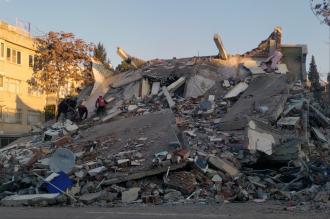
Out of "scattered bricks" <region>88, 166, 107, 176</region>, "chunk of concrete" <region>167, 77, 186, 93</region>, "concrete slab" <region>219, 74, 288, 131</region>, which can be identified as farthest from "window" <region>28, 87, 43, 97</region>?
"scattered bricks" <region>88, 166, 107, 176</region>

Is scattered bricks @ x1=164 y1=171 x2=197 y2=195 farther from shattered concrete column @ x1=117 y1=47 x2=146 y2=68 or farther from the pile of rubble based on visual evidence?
shattered concrete column @ x1=117 y1=47 x2=146 y2=68

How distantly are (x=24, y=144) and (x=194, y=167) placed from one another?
36.8 ft

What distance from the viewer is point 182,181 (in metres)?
14.4

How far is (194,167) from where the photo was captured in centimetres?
1511

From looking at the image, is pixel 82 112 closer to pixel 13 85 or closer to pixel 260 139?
pixel 260 139

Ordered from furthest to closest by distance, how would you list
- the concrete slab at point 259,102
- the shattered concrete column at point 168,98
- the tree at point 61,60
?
1. the tree at point 61,60
2. the shattered concrete column at point 168,98
3. the concrete slab at point 259,102

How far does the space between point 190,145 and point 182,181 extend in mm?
2934

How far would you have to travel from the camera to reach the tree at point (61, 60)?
39969mm

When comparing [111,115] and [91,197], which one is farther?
[111,115]

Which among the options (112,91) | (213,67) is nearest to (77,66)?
(112,91)

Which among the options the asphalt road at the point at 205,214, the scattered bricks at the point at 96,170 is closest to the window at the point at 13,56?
the scattered bricks at the point at 96,170

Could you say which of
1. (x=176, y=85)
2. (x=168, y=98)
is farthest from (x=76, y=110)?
(x=176, y=85)

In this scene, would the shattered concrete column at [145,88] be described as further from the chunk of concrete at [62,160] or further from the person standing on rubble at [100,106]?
the chunk of concrete at [62,160]

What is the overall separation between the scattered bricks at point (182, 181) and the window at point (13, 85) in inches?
Result: 1217
